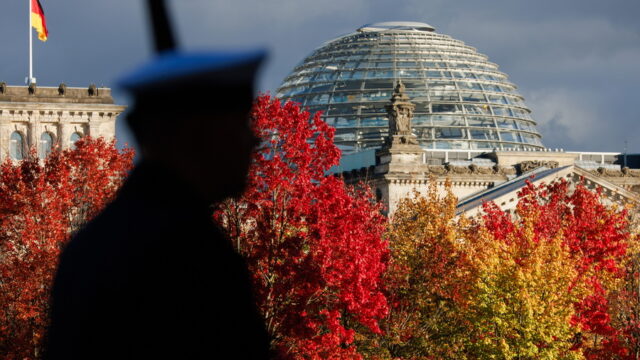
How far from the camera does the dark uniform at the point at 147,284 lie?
4098mm

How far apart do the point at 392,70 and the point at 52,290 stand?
148m

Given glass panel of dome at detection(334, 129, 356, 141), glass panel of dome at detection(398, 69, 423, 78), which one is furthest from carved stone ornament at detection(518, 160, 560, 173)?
glass panel of dome at detection(398, 69, 423, 78)

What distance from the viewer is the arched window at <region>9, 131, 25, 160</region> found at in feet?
256

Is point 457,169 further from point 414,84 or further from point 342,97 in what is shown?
point 414,84

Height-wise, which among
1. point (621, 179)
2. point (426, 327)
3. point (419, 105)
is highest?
point (419, 105)

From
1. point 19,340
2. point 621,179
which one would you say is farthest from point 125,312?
point 621,179

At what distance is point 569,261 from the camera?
168 feet

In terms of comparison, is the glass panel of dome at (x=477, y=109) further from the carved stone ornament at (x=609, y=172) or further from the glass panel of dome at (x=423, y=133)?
the carved stone ornament at (x=609, y=172)

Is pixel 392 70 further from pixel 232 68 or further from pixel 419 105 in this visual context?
pixel 232 68

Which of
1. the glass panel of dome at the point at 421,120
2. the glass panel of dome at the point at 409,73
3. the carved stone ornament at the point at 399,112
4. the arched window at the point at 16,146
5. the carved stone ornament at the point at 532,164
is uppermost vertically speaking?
the glass panel of dome at the point at 409,73

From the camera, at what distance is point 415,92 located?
150625 millimetres

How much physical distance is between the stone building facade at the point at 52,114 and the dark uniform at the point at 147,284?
75.9 metres

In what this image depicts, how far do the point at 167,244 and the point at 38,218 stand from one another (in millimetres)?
42172

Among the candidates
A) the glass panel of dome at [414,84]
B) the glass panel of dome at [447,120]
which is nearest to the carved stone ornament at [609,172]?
the glass panel of dome at [447,120]
